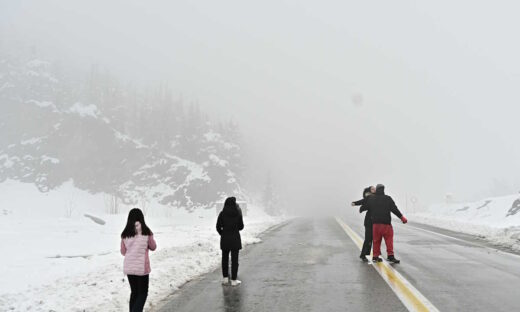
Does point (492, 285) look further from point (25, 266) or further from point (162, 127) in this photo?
point (162, 127)

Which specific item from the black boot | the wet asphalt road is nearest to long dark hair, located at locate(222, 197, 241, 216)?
the wet asphalt road

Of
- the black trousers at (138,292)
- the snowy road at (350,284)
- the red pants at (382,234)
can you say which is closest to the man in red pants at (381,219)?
the red pants at (382,234)

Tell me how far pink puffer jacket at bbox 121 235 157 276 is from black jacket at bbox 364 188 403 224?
294 inches

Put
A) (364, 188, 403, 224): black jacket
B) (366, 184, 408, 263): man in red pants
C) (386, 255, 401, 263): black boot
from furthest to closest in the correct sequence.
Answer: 1. (364, 188, 403, 224): black jacket
2. (366, 184, 408, 263): man in red pants
3. (386, 255, 401, 263): black boot

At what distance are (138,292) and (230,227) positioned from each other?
351 centimetres

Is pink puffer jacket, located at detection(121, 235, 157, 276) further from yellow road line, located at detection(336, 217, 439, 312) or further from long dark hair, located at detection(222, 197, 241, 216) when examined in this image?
yellow road line, located at detection(336, 217, 439, 312)

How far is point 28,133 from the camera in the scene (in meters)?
78.5

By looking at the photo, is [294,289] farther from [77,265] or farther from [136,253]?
[77,265]

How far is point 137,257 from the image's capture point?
5.70m

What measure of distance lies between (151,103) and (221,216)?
9591 centimetres

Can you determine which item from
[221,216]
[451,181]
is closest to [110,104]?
[221,216]

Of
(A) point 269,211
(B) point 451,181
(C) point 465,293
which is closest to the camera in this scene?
(C) point 465,293

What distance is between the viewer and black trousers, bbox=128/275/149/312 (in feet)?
18.7

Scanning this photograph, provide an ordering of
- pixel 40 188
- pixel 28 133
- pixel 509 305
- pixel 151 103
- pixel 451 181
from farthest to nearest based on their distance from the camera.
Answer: pixel 451 181
pixel 151 103
pixel 28 133
pixel 40 188
pixel 509 305
